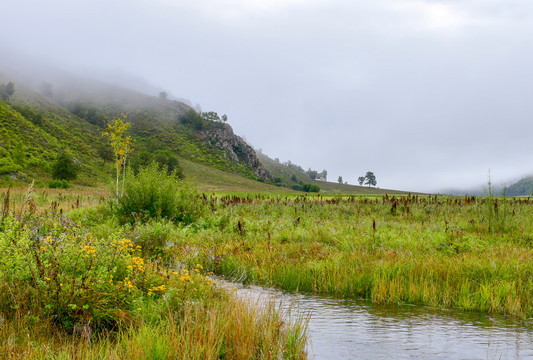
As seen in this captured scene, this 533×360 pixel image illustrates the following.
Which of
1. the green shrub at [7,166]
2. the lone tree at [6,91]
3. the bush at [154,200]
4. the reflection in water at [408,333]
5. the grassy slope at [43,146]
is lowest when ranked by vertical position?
the reflection in water at [408,333]

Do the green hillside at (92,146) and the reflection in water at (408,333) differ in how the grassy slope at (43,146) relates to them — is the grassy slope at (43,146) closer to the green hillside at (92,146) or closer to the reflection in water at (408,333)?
the green hillside at (92,146)

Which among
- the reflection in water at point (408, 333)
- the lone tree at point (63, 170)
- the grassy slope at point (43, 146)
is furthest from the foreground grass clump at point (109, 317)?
the lone tree at point (63, 170)

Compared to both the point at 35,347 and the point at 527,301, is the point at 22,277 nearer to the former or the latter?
the point at 35,347

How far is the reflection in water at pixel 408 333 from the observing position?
442cm

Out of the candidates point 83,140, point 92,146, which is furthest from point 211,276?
point 83,140

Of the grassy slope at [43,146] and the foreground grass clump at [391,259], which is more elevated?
the grassy slope at [43,146]

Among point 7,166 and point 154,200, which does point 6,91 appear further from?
point 154,200

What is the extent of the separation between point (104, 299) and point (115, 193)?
1214 cm

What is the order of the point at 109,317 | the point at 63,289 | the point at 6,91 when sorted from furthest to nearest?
the point at 6,91, the point at 109,317, the point at 63,289

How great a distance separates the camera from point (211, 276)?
799 cm

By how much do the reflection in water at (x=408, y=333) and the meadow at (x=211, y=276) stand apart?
0.37m

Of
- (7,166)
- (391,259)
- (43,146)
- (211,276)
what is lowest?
(211,276)

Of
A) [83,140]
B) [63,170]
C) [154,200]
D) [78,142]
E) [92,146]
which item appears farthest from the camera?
[83,140]

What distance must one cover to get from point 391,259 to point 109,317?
18.1ft
